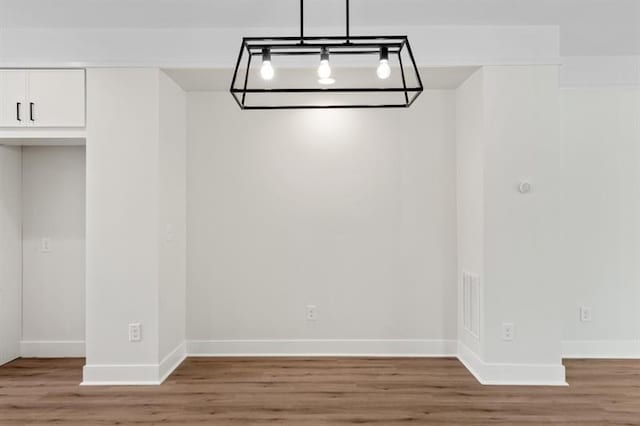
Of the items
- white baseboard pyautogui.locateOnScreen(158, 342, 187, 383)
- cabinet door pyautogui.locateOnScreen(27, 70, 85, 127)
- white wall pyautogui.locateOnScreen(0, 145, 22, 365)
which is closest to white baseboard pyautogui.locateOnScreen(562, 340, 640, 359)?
white baseboard pyautogui.locateOnScreen(158, 342, 187, 383)

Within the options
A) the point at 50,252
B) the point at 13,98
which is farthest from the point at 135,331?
the point at 13,98

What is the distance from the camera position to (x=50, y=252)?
466 centimetres

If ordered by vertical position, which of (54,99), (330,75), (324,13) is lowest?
(54,99)

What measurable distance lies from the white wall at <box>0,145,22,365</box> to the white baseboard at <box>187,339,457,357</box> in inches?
59.5

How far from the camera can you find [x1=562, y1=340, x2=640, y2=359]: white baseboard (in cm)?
460

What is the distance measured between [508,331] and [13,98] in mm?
4148

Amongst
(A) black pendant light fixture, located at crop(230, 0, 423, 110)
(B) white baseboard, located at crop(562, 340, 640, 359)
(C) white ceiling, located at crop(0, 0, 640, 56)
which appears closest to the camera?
(C) white ceiling, located at crop(0, 0, 640, 56)

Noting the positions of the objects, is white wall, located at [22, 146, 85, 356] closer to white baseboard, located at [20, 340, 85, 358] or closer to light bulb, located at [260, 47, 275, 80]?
white baseboard, located at [20, 340, 85, 358]

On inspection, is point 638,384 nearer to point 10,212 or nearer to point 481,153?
point 481,153

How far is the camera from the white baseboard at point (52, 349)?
4648 mm

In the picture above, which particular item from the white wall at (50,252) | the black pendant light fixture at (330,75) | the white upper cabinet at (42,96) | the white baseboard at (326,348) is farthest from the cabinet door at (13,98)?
the white baseboard at (326,348)

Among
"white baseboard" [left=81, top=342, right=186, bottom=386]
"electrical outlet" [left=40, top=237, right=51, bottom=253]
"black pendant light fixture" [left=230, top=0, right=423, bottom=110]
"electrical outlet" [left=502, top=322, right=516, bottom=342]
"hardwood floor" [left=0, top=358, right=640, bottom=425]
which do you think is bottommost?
"hardwood floor" [left=0, top=358, right=640, bottom=425]

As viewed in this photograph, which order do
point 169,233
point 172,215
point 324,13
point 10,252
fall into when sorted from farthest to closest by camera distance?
point 10,252 < point 172,215 < point 169,233 < point 324,13

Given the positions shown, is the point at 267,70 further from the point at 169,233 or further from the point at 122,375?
the point at 122,375
